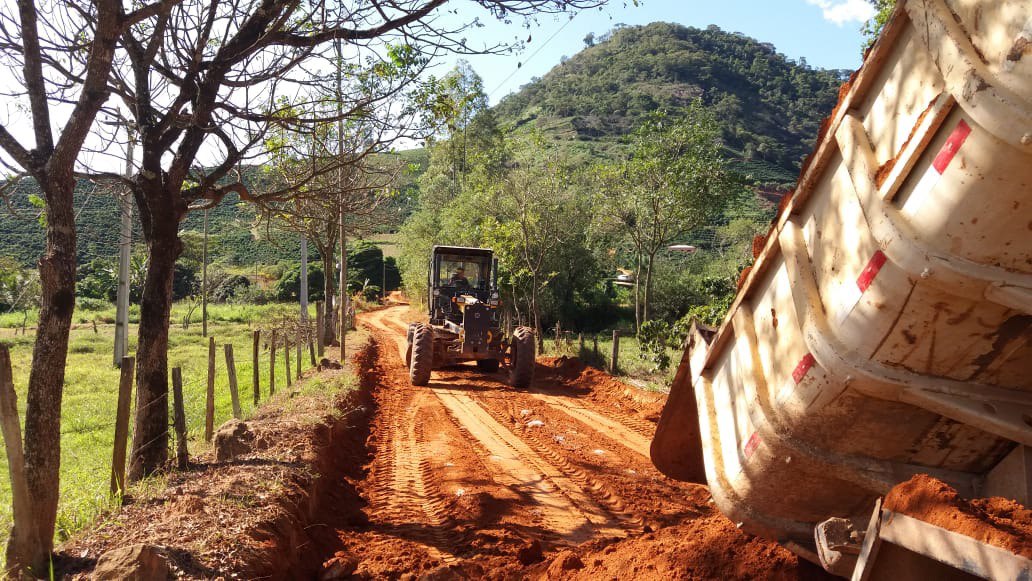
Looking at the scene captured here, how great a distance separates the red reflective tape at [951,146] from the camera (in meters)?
2.31

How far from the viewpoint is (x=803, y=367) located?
307cm

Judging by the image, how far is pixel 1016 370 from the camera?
101 inches

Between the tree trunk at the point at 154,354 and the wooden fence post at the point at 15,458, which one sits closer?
the wooden fence post at the point at 15,458

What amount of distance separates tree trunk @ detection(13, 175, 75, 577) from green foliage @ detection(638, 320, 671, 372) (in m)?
11.9

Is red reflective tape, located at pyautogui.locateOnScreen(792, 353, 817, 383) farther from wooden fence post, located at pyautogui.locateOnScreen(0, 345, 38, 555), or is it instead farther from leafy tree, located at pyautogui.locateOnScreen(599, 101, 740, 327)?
leafy tree, located at pyautogui.locateOnScreen(599, 101, 740, 327)

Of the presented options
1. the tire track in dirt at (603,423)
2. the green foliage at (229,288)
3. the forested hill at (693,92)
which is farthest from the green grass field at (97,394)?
the forested hill at (693,92)

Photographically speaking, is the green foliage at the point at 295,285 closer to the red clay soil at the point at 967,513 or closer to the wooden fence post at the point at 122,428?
the wooden fence post at the point at 122,428

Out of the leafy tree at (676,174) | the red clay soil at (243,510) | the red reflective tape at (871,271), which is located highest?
the leafy tree at (676,174)

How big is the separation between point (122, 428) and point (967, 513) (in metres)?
5.49

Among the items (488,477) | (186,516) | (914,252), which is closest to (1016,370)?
(914,252)

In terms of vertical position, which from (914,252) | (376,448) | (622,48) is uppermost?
(622,48)

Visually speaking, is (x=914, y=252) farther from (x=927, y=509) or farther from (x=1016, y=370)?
(x=927, y=509)

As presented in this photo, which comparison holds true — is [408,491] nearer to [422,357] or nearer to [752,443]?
[752,443]

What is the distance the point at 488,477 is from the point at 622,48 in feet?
459
